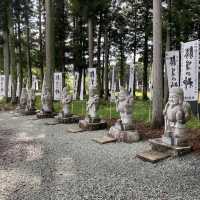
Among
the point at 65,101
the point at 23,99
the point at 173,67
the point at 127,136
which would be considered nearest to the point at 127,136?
the point at 127,136

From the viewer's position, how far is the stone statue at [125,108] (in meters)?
7.83

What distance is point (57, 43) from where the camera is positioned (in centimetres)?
2180

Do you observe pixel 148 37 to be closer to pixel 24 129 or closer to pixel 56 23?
pixel 56 23

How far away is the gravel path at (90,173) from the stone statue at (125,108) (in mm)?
655

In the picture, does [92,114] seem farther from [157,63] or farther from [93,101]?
[157,63]

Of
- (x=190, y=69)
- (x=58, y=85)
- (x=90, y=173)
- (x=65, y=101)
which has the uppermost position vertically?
(x=190, y=69)

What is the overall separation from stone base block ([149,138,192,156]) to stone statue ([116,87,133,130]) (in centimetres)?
152

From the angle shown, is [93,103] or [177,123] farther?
[93,103]

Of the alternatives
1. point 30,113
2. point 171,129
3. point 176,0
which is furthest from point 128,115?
point 30,113

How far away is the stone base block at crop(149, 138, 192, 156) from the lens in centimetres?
585

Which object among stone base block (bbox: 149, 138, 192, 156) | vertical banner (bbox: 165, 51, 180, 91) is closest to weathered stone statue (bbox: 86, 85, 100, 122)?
vertical banner (bbox: 165, 51, 180, 91)

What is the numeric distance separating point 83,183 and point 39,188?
69 cm

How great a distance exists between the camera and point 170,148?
5.94 m

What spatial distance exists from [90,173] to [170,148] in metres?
1.80
